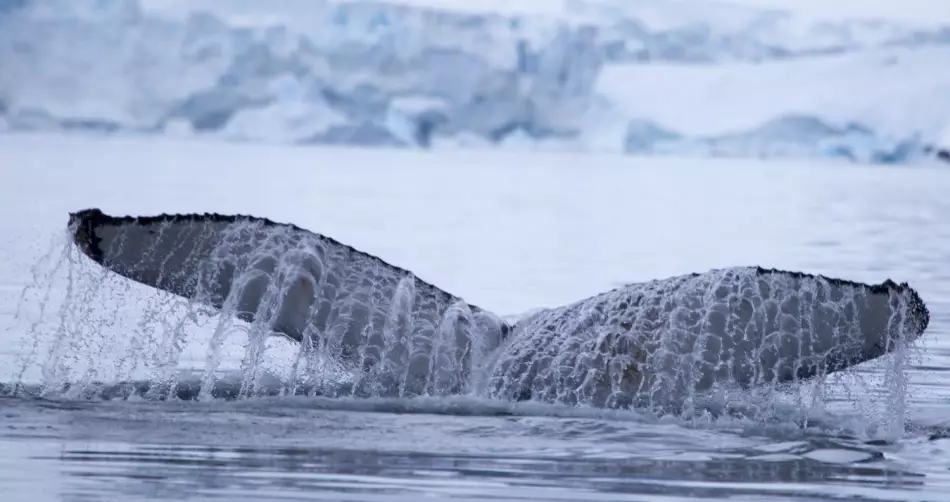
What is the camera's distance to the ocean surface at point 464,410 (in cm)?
545

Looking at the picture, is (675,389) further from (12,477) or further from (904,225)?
(904,225)

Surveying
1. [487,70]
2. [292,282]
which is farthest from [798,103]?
[292,282]

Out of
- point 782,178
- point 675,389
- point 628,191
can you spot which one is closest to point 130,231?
point 675,389

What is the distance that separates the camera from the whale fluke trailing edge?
651 cm

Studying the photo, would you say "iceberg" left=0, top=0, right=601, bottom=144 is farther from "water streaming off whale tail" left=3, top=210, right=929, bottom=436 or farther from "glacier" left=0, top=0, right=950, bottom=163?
"water streaming off whale tail" left=3, top=210, right=929, bottom=436

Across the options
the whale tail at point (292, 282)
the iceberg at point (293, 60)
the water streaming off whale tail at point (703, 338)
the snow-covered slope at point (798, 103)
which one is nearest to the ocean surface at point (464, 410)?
the water streaming off whale tail at point (703, 338)

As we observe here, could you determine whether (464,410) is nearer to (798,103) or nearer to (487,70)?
(487,70)

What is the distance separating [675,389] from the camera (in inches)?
267

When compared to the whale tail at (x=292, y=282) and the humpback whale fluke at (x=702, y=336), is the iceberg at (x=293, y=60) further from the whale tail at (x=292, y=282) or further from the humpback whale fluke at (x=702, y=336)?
the humpback whale fluke at (x=702, y=336)

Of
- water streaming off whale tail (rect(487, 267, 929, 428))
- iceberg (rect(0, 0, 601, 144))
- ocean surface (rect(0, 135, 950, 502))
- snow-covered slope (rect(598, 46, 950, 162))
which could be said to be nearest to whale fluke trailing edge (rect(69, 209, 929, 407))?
water streaming off whale tail (rect(487, 267, 929, 428))

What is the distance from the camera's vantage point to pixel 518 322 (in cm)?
720

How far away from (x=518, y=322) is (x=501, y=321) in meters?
0.07

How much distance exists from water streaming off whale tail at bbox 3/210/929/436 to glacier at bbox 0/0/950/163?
1488 inches

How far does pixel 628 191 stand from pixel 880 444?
25.9 metres
